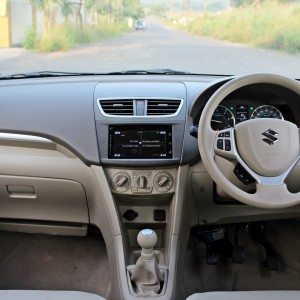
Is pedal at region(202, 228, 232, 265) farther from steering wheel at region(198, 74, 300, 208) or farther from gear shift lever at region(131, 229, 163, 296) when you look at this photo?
steering wheel at region(198, 74, 300, 208)

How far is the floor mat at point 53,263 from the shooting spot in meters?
3.07

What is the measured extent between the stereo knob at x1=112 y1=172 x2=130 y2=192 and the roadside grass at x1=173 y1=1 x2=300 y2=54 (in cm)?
148

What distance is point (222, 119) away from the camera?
8.46 feet

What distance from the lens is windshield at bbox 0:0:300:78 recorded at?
3445 millimetres

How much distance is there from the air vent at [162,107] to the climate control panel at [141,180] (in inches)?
11.9

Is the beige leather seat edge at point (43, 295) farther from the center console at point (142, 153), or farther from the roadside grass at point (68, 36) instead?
the roadside grass at point (68, 36)

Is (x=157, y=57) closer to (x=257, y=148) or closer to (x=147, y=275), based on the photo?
(x=257, y=148)

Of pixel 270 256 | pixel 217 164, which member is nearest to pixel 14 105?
pixel 217 164

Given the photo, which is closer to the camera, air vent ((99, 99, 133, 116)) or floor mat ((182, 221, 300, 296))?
air vent ((99, 99, 133, 116))

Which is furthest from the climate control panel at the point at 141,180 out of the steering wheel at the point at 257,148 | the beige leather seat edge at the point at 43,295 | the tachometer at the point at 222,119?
the beige leather seat edge at the point at 43,295

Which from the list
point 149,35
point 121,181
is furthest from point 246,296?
point 149,35

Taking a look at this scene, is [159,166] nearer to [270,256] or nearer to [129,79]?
[129,79]

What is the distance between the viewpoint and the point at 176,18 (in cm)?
373

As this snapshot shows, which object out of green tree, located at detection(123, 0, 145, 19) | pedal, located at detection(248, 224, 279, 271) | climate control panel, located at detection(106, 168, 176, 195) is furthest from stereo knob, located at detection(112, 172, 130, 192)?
green tree, located at detection(123, 0, 145, 19)
